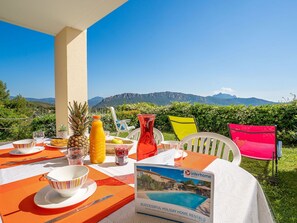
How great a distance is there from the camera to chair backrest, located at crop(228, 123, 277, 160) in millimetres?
2279

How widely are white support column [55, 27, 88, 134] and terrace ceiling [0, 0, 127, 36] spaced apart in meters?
0.20

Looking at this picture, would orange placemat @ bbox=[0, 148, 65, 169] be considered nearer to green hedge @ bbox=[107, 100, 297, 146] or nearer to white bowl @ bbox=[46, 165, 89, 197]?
white bowl @ bbox=[46, 165, 89, 197]

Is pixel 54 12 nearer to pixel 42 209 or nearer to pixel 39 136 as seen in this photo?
pixel 39 136

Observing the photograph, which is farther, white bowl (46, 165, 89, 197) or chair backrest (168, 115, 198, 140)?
chair backrest (168, 115, 198, 140)

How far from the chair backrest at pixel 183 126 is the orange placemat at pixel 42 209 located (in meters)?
2.54

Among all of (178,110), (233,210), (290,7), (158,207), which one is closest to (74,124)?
(158,207)

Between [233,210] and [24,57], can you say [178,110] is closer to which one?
[233,210]

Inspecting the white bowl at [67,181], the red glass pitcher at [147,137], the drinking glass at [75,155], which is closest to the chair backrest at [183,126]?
the red glass pitcher at [147,137]

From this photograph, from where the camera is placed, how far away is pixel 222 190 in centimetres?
69

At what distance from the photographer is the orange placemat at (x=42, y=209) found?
0.53m

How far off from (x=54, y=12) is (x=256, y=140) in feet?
11.5

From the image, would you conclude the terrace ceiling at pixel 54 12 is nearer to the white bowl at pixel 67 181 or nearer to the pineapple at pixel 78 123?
the pineapple at pixel 78 123

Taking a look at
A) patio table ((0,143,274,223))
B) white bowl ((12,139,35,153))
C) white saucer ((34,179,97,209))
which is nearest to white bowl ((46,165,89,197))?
white saucer ((34,179,97,209))

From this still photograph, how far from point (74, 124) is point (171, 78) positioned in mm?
13780
